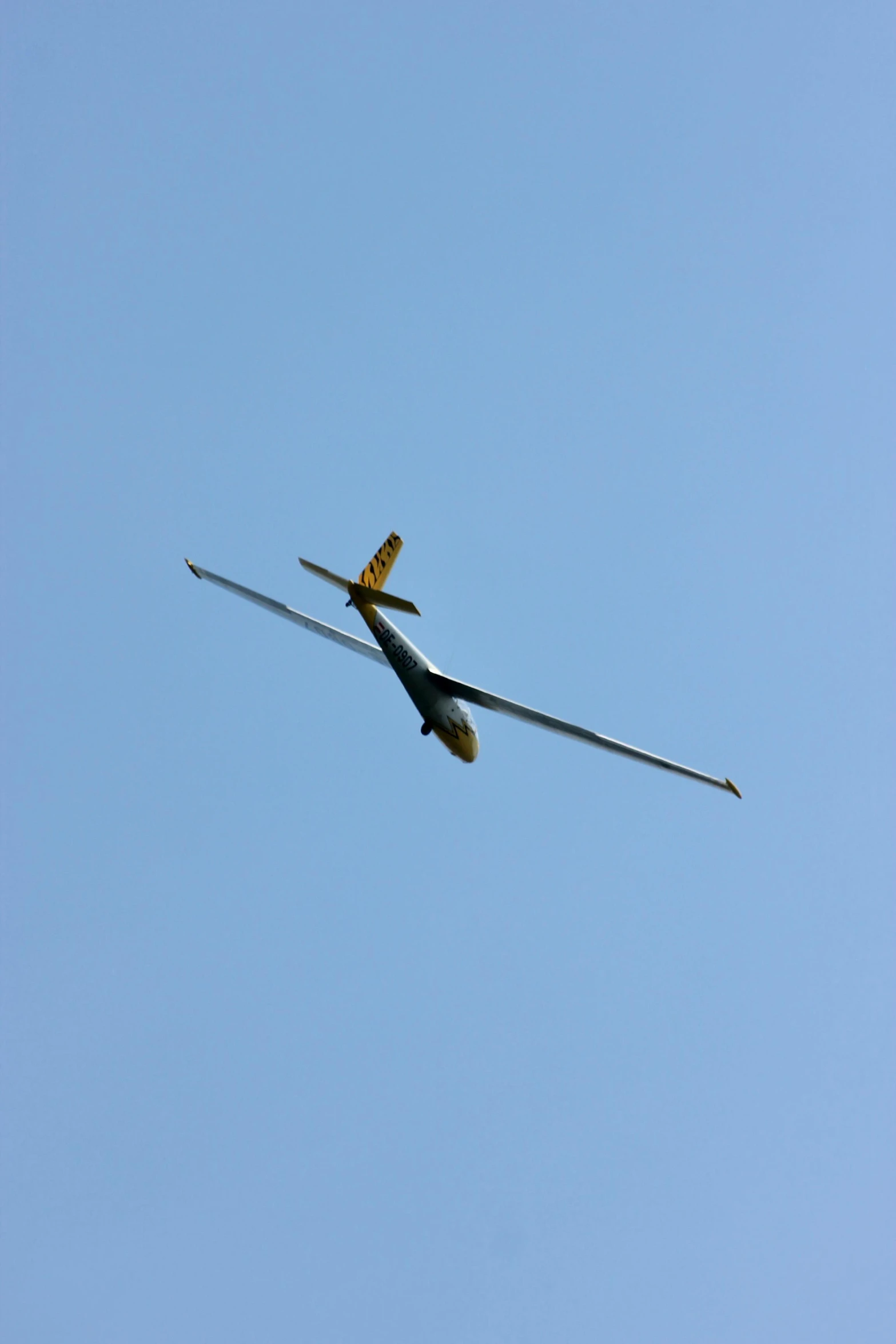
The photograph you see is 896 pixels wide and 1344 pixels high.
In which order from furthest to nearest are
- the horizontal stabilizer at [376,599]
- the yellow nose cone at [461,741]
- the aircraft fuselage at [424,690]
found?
the yellow nose cone at [461,741]
the aircraft fuselage at [424,690]
the horizontal stabilizer at [376,599]

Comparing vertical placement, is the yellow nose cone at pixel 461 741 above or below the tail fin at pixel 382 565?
below

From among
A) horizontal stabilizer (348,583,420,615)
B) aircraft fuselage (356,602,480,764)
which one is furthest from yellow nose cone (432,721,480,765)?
horizontal stabilizer (348,583,420,615)

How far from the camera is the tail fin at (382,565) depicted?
4875 cm

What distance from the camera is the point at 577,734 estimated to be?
153 ft

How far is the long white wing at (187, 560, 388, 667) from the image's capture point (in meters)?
51.2

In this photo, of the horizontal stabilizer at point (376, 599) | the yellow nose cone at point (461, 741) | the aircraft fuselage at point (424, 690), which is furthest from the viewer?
the yellow nose cone at point (461, 741)

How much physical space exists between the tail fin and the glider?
2 cm

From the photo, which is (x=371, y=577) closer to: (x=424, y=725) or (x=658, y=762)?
(x=424, y=725)

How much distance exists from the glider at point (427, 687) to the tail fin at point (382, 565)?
0.02 m

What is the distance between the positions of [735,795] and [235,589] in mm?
19633

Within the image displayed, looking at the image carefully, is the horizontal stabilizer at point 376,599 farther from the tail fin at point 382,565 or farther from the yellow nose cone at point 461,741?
the yellow nose cone at point 461,741

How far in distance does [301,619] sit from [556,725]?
11.3 m

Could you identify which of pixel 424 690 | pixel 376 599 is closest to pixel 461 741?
pixel 424 690

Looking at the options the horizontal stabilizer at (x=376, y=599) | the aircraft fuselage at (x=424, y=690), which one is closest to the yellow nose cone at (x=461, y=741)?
the aircraft fuselage at (x=424, y=690)
